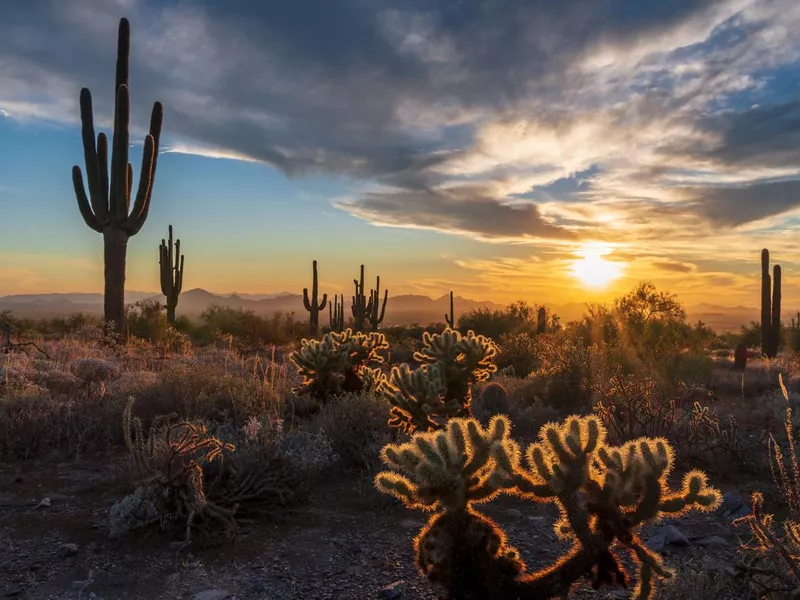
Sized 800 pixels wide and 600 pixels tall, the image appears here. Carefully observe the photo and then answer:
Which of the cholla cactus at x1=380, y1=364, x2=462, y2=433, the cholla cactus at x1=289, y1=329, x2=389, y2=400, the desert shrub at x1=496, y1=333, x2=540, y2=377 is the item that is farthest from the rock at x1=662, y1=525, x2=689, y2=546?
the desert shrub at x1=496, y1=333, x2=540, y2=377

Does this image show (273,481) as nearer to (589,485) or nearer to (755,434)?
(589,485)

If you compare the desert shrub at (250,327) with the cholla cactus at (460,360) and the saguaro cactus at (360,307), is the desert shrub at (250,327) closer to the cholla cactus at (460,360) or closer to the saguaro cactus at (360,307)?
the saguaro cactus at (360,307)

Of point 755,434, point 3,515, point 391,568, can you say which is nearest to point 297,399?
point 3,515

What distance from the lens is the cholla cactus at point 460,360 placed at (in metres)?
8.64

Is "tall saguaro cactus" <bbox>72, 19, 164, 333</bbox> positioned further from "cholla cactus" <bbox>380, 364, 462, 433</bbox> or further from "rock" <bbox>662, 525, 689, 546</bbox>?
"rock" <bbox>662, 525, 689, 546</bbox>

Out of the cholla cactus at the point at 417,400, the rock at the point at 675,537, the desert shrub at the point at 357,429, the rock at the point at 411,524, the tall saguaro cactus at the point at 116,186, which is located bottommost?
the rock at the point at 411,524

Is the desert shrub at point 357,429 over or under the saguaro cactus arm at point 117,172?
under

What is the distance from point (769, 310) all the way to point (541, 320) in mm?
9306

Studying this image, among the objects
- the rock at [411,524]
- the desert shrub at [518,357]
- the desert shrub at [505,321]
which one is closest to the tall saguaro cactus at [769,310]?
the desert shrub at [505,321]

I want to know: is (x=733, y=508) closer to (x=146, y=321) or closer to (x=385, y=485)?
Answer: (x=385, y=485)

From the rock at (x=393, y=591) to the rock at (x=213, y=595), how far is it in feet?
3.22

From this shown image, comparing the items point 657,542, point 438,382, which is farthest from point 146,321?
point 657,542

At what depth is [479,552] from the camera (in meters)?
3.58

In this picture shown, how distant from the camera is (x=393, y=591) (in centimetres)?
436
